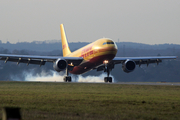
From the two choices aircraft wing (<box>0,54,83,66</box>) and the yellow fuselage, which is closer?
the yellow fuselage

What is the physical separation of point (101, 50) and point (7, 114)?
3850 centimetres

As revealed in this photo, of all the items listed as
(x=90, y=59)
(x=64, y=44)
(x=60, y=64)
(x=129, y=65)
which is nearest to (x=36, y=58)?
(x=60, y=64)

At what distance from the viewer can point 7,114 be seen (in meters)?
4.93

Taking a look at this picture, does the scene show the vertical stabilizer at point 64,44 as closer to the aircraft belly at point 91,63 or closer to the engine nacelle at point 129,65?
the aircraft belly at point 91,63

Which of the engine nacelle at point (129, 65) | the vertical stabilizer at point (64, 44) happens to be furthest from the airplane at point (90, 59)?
the vertical stabilizer at point (64, 44)

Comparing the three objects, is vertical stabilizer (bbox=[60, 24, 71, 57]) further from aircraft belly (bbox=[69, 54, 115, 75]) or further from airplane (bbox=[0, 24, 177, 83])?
aircraft belly (bbox=[69, 54, 115, 75])

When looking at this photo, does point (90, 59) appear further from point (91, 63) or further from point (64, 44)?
point (64, 44)

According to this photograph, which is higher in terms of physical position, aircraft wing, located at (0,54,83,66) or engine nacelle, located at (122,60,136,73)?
aircraft wing, located at (0,54,83,66)

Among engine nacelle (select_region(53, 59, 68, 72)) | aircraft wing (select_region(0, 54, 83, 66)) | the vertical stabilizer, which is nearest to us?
engine nacelle (select_region(53, 59, 68, 72))

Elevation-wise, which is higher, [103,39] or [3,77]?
[103,39]

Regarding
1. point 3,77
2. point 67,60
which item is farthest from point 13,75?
point 67,60

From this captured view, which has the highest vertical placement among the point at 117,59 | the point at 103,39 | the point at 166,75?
the point at 103,39

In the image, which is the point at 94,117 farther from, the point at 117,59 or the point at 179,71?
the point at 179,71

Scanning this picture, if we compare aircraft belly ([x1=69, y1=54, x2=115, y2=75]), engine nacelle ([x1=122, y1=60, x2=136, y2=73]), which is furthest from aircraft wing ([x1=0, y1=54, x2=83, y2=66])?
engine nacelle ([x1=122, y1=60, x2=136, y2=73])
